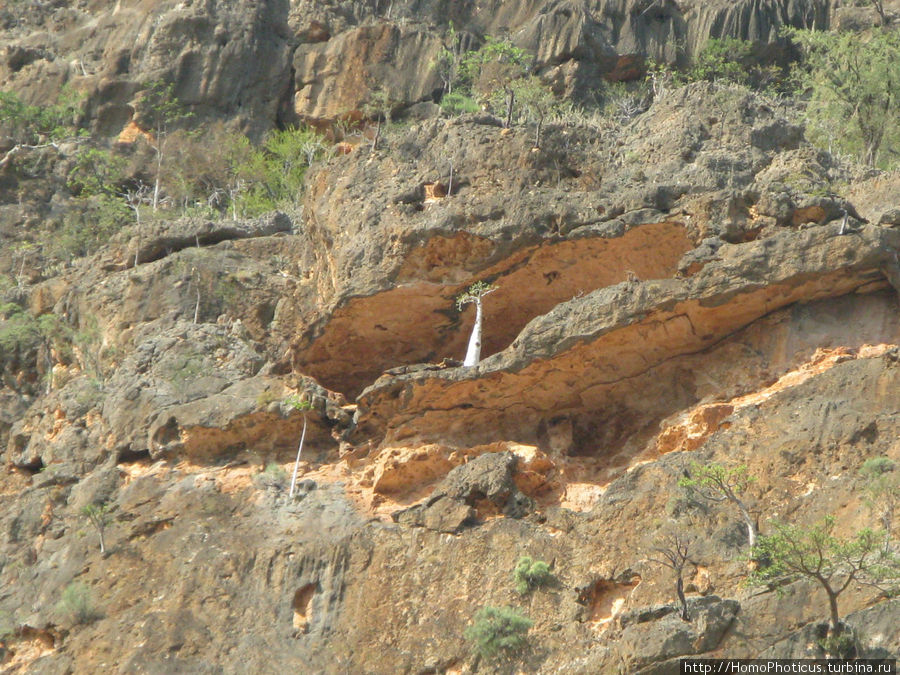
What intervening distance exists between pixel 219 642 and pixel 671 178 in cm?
1236

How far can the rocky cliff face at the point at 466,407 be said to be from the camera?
69.4 feet

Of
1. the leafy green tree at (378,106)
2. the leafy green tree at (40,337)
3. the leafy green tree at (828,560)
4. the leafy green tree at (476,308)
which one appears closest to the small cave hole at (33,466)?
the leafy green tree at (40,337)

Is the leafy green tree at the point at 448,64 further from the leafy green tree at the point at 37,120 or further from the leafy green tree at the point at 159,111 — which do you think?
the leafy green tree at the point at 37,120

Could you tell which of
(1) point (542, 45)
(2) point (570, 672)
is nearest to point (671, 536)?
(2) point (570, 672)

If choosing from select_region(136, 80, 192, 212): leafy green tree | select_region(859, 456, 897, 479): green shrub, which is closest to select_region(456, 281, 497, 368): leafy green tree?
select_region(859, 456, 897, 479): green shrub

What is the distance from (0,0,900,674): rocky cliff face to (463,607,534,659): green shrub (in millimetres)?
283

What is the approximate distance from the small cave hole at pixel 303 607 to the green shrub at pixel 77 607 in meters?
3.51

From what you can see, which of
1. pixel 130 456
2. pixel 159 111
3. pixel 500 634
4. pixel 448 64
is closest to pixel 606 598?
pixel 500 634

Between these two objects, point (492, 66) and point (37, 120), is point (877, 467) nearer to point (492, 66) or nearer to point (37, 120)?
point (492, 66)

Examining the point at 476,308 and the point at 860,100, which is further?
the point at 860,100

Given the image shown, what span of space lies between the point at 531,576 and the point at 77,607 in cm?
778

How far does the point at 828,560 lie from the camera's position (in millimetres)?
18125

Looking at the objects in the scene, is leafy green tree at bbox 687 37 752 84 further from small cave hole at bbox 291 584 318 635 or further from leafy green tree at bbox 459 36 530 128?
small cave hole at bbox 291 584 318 635

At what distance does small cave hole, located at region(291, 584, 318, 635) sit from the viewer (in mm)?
21891
